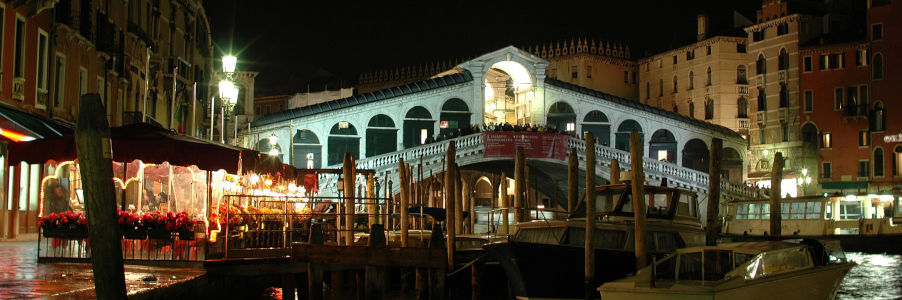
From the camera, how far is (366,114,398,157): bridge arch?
1639 inches

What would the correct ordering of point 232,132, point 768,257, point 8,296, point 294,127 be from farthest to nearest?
point 232,132 → point 294,127 → point 768,257 → point 8,296

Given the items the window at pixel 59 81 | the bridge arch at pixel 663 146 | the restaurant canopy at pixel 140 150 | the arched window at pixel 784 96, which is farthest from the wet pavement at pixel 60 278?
the arched window at pixel 784 96

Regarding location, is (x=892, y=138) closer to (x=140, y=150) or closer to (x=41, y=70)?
(x=41, y=70)

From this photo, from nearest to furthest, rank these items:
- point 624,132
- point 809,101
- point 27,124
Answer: point 27,124
point 624,132
point 809,101

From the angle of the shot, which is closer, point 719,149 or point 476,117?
point 719,149

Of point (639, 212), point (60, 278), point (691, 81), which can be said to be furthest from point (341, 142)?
point (60, 278)

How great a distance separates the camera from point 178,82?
36.1m

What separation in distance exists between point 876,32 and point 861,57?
50.8 inches

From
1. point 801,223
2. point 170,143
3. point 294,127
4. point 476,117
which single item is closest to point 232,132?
point 294,127

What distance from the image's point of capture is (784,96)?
4706 cm

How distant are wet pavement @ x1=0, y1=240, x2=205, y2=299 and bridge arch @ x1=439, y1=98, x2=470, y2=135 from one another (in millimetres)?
28096

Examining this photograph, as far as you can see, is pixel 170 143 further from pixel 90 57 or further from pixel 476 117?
pixel 476 117

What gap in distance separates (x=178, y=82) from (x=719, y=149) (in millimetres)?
21437

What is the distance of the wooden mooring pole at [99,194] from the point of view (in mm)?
8211
